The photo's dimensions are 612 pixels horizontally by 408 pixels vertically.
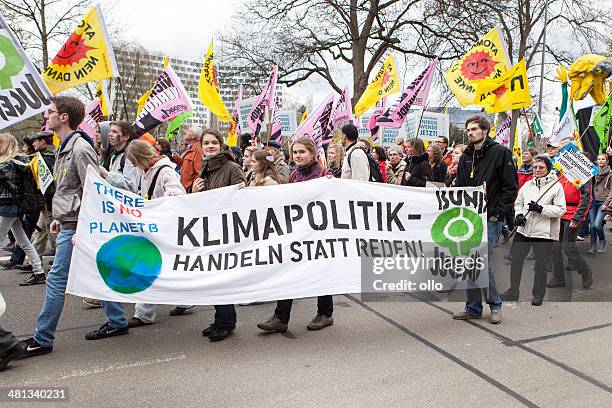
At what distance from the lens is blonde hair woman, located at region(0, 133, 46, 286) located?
5.72m

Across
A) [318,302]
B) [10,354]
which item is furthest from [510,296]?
[10,354]

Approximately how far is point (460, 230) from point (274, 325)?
195 centimetres

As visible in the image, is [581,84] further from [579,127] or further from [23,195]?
[23,195]

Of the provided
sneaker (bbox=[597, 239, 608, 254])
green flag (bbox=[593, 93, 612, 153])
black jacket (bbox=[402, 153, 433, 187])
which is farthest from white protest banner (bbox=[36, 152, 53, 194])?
sneaker (bbox=[597, 239, 608, 254])

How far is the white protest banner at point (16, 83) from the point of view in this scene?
373cm

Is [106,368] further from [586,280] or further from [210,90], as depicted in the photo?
[210,90]

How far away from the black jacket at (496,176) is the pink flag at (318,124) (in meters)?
3.40

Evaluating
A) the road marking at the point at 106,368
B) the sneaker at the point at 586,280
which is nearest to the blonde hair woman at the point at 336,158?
the sneaker at the point at 586,280

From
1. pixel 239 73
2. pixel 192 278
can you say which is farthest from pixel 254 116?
pixel 239 73

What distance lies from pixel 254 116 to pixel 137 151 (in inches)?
234

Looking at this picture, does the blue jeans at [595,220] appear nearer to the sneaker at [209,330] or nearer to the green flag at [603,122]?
the green flag at [603,122]

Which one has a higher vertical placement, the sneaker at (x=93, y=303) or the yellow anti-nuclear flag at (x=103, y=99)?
the yellow anti-nuclear flag at (x=103, y=99)

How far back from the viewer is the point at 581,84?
765 centimetres

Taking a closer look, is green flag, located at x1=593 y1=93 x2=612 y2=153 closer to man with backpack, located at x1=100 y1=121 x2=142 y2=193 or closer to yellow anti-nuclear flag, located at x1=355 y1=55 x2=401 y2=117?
yellow anti-nuclear flag, located at x1=355 y1=55 x2=401 y2=117
